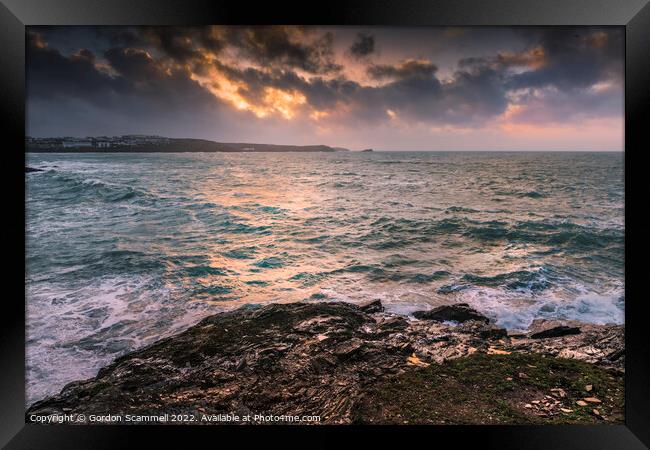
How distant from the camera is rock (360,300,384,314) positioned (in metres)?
4.34

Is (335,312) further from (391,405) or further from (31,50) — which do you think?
(31,50)

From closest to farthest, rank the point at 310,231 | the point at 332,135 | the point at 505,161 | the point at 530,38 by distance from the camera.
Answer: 1. the point at 530,38
2. the point at 310,231
3. the point at 332,135
4. the point at 505,161

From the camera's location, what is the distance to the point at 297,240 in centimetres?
484

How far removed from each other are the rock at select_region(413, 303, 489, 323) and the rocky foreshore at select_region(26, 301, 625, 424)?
0.06 metres

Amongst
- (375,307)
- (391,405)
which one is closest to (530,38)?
(375,307)

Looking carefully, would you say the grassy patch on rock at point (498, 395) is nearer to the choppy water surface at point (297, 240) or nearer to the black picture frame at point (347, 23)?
the black picture frame at point (347, 23)

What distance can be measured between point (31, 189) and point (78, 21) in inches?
79.3

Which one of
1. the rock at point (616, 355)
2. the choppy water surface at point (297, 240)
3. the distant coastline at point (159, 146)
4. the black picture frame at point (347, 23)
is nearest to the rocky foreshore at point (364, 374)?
the rock at point (616, 355)

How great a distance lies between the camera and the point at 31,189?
3666mm

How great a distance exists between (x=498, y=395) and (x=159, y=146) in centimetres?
615

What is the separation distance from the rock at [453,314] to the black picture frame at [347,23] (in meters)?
1.34

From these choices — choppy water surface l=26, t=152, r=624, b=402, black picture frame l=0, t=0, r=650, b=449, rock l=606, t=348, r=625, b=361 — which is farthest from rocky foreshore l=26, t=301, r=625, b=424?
choppy water surface l=26, t=152, r=624, b=402

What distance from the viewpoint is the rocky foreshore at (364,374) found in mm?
3234
